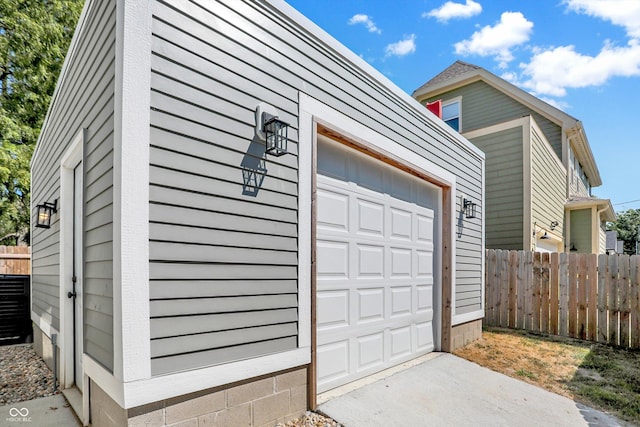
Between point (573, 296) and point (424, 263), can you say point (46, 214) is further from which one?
point (573, 296)

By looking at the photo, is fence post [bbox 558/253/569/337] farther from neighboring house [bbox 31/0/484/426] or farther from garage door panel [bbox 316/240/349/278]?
garage door panel [bbox 316/240/349/278]

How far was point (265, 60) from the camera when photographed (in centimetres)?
262

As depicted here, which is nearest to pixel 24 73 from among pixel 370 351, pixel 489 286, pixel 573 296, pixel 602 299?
pixel 370 351

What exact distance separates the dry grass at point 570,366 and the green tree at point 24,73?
12367 mm

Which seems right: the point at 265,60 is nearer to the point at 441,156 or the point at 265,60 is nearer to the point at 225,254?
the point at 225,254

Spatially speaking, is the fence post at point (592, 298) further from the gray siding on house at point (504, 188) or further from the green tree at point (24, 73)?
the green tree at point (24, 73)

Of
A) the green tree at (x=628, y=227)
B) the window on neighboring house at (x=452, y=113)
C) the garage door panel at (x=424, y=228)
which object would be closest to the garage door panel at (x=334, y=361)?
the garage door panel at (x=424, y=228)

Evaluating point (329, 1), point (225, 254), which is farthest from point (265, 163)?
point (329, 1)

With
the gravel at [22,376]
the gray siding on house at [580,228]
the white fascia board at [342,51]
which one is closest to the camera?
the white fascia board at [342,51]

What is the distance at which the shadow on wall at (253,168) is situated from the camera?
Answer: 243 cm

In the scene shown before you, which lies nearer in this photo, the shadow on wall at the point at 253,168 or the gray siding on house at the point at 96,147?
the gray siding on house at the point at 96,147

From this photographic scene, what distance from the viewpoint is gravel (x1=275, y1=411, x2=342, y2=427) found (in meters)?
2.65

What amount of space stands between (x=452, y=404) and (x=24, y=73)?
1458 cm

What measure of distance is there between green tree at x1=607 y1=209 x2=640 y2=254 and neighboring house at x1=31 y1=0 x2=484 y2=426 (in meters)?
39.1
